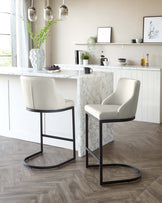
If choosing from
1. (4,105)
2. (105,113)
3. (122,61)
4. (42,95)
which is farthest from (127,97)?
(122,61)

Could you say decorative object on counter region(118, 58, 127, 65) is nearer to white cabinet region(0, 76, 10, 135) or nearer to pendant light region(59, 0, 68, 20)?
pendant light region(59, 0, 68, 20)

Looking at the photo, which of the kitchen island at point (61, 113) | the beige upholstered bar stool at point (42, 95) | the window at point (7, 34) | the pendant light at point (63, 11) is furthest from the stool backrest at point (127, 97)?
the window at point (7, 34)

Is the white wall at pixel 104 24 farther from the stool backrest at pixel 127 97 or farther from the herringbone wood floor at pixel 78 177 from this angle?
the stool backrest at pixel 127 97

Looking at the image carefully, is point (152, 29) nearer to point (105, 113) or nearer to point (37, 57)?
point (37, 57)

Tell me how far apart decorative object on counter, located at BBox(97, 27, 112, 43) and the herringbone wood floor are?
10.5 ft

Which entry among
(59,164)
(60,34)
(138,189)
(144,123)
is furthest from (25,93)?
(60,34)

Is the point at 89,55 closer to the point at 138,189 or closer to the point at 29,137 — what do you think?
the point at 29,137

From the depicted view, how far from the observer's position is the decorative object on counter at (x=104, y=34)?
23.7ft

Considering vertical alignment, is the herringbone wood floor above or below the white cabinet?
below

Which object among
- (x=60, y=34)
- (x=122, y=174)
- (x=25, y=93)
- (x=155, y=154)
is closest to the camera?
(x=122, y=174)

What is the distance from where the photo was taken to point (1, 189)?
9.99 feet

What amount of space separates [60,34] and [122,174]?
5.19m

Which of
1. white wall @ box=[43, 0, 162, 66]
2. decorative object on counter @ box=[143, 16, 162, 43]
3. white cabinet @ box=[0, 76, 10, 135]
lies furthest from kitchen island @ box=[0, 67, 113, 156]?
white wall @ box=[43, 0, 162, 66]

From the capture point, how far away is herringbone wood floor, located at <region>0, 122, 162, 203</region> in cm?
288
